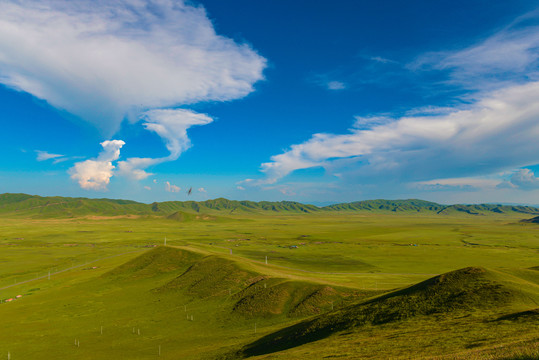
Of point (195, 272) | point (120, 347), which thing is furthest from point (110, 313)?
point (195, 272)

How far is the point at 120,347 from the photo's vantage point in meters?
61.4

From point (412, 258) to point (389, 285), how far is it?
239ft

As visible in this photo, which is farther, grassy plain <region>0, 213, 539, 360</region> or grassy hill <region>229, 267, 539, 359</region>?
grassy hill <region>229, 267, 539, 359</region>

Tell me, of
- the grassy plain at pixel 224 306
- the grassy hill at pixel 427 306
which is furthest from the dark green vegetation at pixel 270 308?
the grassy plain at pixel 224 306

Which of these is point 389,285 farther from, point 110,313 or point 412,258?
point 110,313

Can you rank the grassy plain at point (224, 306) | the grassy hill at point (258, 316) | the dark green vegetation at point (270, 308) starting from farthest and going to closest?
the dark green vegetation at point (270, 308), the grassy hill at point (258, 316), the grassy plain at point (224, 306)

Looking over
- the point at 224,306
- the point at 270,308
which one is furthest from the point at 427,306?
the point at 224,306

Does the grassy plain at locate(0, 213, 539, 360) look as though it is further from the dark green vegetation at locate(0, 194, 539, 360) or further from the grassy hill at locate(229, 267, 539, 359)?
the grassy hill at locate(229, 267, 539, 359)

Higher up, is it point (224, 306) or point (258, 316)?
point (258, 316)

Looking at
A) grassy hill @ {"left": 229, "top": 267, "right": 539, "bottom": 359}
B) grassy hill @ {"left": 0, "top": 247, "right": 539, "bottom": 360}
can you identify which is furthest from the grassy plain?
grassy hill @ {"left": 229, "top": 267, "right": 539, "bottom": 359}

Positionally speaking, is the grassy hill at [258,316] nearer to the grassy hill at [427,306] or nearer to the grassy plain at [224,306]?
the grassy hill at [427,306]

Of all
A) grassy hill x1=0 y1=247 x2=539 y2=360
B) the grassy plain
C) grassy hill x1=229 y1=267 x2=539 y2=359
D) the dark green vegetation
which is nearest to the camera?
the grassy plain

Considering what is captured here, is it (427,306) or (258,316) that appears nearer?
(427,306)

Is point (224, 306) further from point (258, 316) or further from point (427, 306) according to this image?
point (427, 306)
